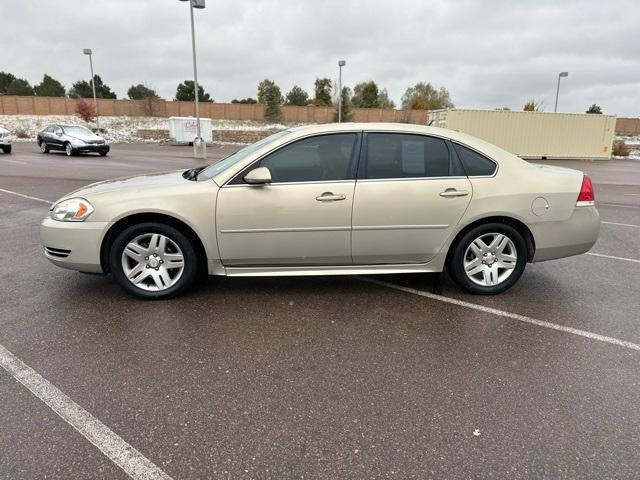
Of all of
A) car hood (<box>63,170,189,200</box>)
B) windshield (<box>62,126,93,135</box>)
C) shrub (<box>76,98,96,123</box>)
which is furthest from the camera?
shrub (<box>76,98,96,123</box>)

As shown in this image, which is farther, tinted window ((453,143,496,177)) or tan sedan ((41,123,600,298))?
tinted window ((453,143,496,177))

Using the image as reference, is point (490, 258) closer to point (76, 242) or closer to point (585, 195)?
point (585, 195)

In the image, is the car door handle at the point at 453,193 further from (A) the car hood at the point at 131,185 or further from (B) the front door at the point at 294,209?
(A) the car hood at the point at 131,185

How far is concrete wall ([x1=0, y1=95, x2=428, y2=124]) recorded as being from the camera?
53.9 metres

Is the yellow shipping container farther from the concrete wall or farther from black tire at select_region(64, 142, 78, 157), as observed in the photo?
the concrete wall

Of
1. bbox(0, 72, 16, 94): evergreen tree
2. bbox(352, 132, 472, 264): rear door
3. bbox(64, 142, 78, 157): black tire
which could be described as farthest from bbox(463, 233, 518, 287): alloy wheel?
bbox(0, 72, 16, 94): evergreen tree

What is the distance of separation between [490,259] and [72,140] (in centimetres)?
2254

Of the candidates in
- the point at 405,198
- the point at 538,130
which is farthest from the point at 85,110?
the point at 405,198

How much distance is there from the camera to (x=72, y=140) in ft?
72.3

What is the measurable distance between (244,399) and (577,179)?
12.1 ft

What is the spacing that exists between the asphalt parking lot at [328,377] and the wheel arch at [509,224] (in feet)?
1.50

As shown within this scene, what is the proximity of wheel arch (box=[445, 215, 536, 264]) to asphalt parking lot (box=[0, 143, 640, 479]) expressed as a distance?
46 cm

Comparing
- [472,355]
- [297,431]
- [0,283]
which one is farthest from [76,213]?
[472,355]

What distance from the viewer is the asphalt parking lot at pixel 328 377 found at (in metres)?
2.28
